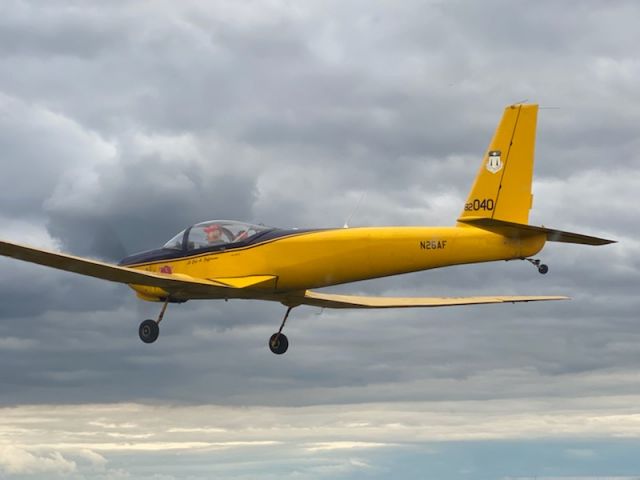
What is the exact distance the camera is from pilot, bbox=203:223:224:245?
33.5 metres

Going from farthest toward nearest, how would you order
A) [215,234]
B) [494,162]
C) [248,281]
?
[215,234] → [248,281] → [494,162]

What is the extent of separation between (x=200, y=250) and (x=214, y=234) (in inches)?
27.5

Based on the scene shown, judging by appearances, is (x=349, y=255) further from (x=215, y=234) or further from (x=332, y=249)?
(x=215, y=234)

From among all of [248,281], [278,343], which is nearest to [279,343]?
[278,343]

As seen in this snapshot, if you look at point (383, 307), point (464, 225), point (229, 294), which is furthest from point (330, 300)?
point (464, 225)

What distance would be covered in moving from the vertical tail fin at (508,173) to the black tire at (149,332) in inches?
402

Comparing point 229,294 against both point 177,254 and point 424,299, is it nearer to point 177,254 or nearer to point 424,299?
point 177,254

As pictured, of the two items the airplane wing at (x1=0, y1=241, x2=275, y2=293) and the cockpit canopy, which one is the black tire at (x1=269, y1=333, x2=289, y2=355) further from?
the cockpit canopy

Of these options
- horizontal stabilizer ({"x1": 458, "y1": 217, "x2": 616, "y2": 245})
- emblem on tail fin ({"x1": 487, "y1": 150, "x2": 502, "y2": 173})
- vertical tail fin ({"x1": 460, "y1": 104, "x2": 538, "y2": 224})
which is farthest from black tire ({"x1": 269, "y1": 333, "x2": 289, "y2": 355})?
emblem on tail fin ({"x1": 487, "y1": 150, "x2": 502, "y2": 173})

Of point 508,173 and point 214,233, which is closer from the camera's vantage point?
point 508,173

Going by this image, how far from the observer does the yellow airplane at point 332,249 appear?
29953mm

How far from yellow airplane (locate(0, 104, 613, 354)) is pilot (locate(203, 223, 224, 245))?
3 cm

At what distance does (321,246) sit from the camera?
104 ft

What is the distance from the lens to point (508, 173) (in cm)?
3152
